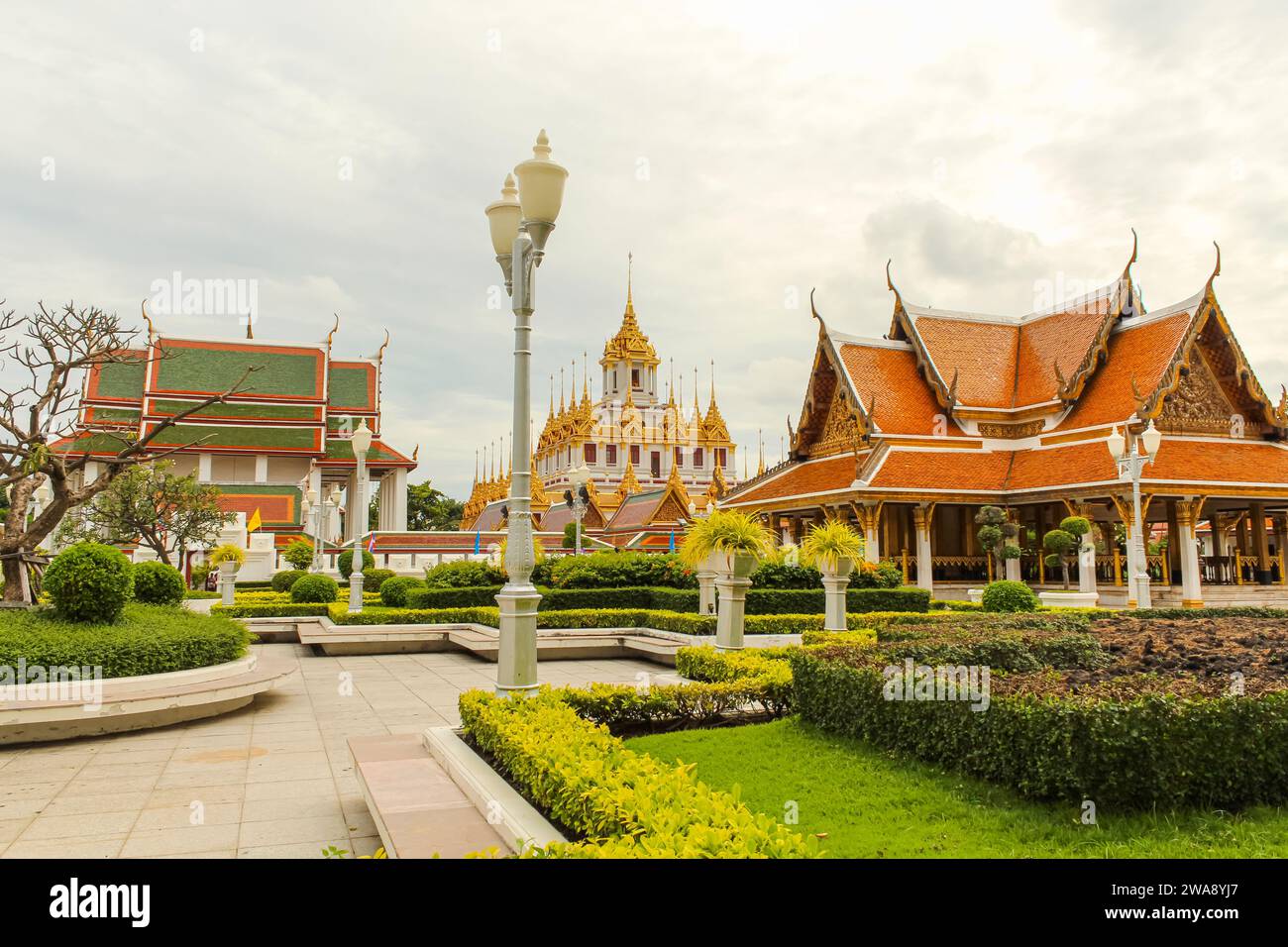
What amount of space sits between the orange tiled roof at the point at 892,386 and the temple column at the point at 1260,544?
8.11 metres

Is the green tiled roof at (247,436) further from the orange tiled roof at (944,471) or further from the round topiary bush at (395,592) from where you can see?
the orange tiled roof at (944,471)

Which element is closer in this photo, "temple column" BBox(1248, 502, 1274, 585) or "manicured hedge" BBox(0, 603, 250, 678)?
"manicured hedge" BBox(0, 603, 250, 678)

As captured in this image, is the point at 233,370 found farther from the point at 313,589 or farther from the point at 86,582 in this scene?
the point at 86,582

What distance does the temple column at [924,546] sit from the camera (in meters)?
25.4

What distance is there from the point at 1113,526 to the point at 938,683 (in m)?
22.5

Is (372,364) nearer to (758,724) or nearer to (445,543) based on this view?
(445,543)

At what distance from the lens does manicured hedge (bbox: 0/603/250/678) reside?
324 inches

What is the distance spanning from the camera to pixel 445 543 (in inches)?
1580

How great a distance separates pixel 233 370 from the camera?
44781 mm

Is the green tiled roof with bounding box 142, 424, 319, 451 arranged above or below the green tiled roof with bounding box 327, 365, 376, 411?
below

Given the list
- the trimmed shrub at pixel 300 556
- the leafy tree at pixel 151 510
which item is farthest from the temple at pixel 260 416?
the leafy tree at pixel 151 510

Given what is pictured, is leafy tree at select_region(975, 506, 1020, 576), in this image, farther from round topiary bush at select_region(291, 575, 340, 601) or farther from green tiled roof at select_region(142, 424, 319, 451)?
green tiled roof at select_region(142, 424, 319, 451)

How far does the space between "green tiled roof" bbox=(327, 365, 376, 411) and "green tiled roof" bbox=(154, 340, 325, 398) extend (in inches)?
57.3

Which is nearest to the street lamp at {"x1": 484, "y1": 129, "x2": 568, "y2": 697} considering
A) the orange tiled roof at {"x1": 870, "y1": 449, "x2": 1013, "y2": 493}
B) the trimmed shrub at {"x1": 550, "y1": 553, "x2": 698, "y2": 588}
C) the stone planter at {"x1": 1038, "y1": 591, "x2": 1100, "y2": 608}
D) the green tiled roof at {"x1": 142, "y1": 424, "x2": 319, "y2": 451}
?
the trimmed shrub at {"x1": 550, "y1": 553, "x2": 698, "y2": 588}
